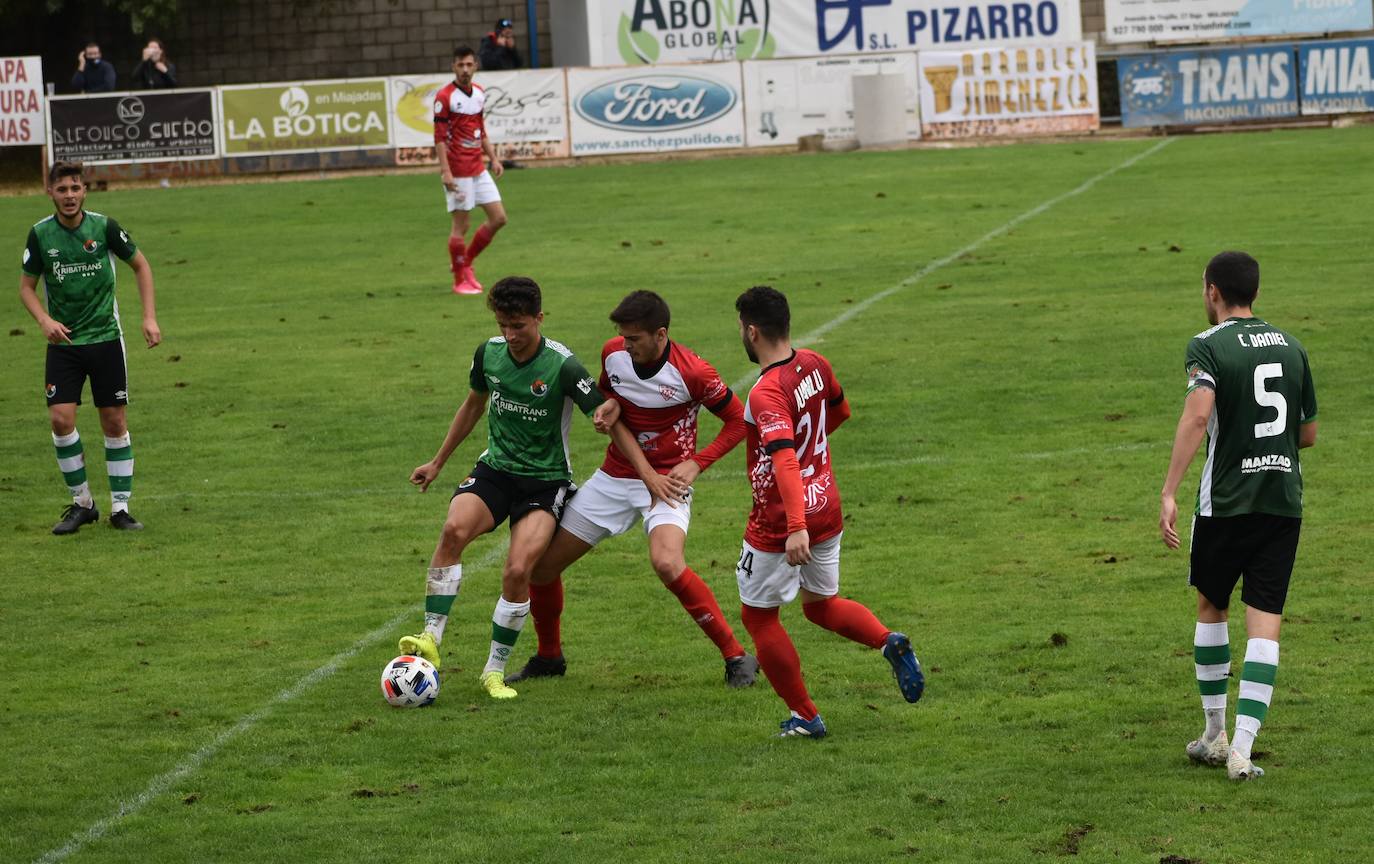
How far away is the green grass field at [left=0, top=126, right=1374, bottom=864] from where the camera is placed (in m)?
6.95

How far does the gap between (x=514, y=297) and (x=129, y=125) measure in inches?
1037

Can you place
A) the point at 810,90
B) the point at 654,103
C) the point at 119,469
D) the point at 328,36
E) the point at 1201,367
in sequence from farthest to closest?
1. the point at 328,36
2. the point at 810,90
3. the point at 654,103
4. the point at 119,469
5. the point at 1201,367

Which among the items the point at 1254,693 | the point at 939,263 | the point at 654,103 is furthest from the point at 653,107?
the point at 1254,693

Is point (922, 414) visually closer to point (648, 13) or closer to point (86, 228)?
point (86, 228)

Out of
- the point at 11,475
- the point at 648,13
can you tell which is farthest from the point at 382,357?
the point at 648,13

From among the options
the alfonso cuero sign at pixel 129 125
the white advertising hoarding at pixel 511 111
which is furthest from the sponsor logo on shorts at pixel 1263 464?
the alfonso cuero sign at pixel 129 125

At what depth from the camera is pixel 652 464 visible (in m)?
8.69

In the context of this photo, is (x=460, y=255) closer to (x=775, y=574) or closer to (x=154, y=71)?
(x=775, y=574)

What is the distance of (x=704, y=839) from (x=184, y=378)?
40.2 ft

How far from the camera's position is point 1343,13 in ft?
122

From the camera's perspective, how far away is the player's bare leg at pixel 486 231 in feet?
67.1

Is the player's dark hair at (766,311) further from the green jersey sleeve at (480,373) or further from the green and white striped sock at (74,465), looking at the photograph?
the green and white striped sock at (74,465)

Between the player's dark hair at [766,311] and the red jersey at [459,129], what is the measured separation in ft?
44.4

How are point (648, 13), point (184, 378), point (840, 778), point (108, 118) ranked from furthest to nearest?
1. point (648, 13)
2. point (108, 118)
3. point (184, 378)
4. point (840, 778)
